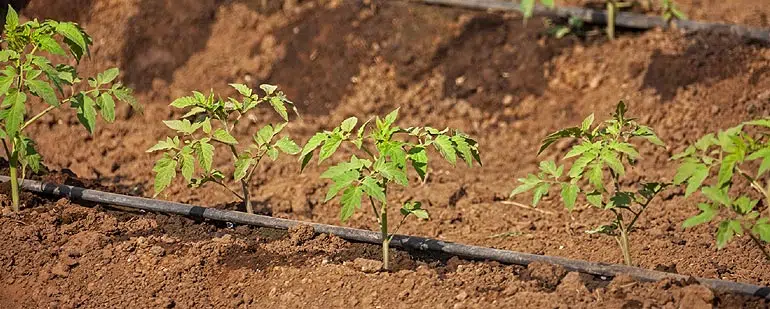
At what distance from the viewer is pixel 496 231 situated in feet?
17.5

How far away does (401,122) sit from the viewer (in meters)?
6.59

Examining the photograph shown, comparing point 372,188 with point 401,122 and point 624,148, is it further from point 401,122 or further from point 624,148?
point 401,122

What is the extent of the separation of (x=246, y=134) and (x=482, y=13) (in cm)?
166

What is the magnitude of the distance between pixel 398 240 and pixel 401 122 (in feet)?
6.76

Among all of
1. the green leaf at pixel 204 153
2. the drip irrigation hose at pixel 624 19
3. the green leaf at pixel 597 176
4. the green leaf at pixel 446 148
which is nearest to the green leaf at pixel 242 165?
the green leaf at pixel 204 153

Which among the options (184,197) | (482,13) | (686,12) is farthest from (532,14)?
(184,197)

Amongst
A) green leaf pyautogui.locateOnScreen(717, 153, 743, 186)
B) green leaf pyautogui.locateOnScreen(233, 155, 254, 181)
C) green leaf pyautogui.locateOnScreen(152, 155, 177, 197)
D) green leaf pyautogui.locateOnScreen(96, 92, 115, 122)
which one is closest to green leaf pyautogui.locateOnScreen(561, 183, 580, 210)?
green leaf pyautogui.locateOnScreen(717, 153, 743, 186)

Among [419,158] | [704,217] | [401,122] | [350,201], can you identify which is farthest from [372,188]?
[401,122]

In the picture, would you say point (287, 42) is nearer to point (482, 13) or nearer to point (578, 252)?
point (482, 13)

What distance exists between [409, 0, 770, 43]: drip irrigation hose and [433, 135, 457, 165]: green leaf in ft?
9.71

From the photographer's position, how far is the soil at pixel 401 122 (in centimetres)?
436

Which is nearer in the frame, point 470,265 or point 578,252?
point 470,265

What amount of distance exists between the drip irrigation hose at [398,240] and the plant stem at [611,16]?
8.76ft

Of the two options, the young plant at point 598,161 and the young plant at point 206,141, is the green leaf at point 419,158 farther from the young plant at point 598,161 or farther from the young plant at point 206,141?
the young plant at point 206,141
